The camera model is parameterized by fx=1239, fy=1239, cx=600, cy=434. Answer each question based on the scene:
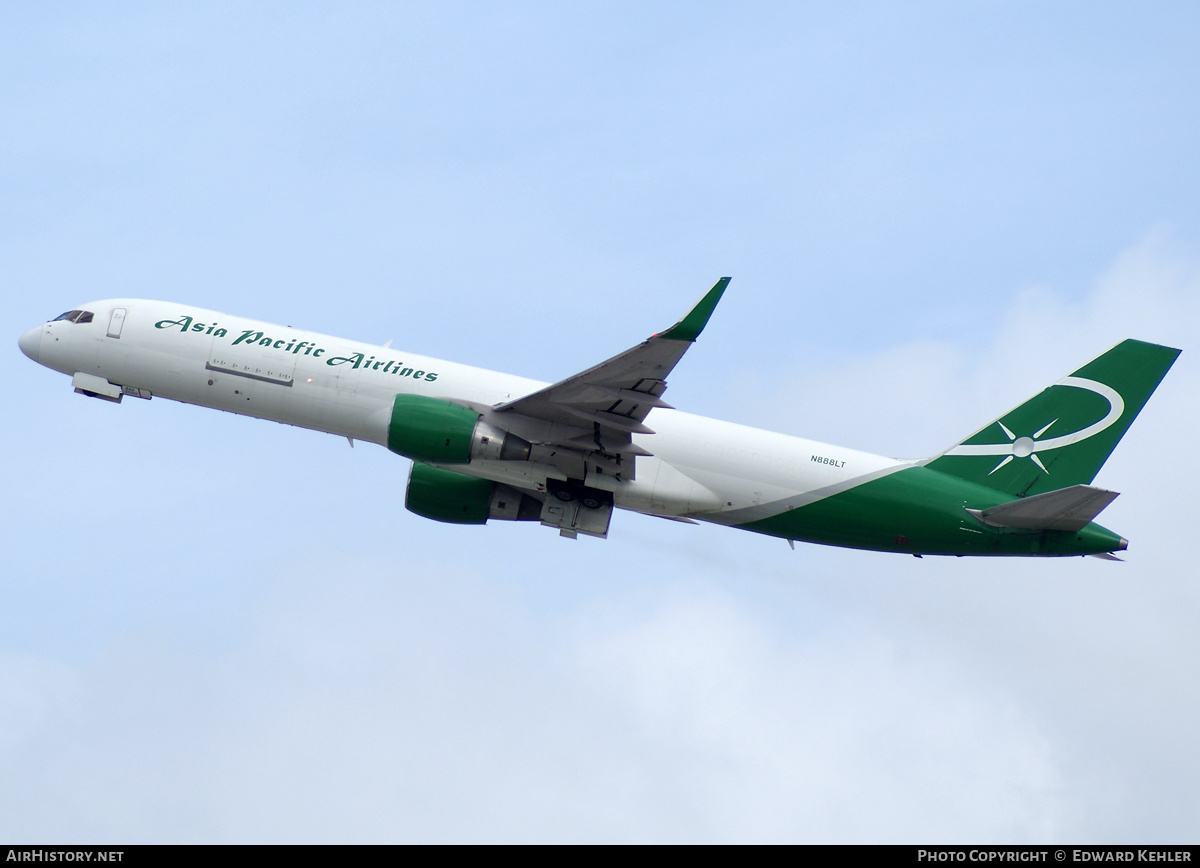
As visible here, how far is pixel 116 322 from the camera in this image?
125 feet

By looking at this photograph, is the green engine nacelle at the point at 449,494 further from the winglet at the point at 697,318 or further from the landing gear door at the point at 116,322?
the winglet at the point at 697,318

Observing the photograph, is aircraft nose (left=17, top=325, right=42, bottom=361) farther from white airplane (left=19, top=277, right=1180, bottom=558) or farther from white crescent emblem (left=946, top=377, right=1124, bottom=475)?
white crescent emblem (left=946, top=377, right=1124, bottom=475)

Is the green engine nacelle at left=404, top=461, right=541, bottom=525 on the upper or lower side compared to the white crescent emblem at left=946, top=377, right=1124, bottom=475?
lower

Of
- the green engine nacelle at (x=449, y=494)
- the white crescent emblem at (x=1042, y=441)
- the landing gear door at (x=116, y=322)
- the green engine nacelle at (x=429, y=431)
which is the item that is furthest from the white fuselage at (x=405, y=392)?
the white crescent emblem at (x=1042, y=441)

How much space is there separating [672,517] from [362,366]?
403 inches

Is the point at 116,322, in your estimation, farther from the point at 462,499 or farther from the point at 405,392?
the point at 462,499

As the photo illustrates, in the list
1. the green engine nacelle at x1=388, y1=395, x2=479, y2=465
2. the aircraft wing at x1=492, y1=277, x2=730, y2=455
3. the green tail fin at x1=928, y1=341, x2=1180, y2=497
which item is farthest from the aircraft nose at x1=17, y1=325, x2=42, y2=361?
the green tail fin at x1=928, y1=341, x2=1180, y2=497

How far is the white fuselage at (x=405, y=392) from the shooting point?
119ft

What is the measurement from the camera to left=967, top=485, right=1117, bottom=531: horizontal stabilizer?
33469 millimetres

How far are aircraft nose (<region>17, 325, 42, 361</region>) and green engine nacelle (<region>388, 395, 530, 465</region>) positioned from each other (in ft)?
41.0

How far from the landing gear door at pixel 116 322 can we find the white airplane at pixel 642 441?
41mm

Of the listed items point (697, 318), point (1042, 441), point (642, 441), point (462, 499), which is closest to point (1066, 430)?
point (1042, 441)

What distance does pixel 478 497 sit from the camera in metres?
38.8

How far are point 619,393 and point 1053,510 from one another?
41.1 feet
